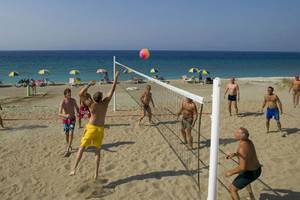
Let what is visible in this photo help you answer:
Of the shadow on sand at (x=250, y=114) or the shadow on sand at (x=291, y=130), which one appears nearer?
the shadow on sand at (x=291, y=130)

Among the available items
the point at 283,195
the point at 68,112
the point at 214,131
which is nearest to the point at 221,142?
the point at 283,195

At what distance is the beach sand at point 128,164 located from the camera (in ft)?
18.5

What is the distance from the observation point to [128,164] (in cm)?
700

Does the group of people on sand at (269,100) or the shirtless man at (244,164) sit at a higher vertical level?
the group of people on sand at (269,100)

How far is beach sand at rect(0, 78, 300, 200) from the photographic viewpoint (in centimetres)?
565

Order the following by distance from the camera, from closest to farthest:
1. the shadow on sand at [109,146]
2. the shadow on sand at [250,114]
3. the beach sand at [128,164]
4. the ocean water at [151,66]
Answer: the beach sand at [128,164]
the shadow on sand at [109,146]
the shadow on sand at [250,114]
the ocean water at [151,66]

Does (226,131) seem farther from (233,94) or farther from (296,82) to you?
(296,82)

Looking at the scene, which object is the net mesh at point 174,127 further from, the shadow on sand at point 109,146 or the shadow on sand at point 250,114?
the shadow on sand at point 250,114

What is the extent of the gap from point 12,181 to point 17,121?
5778 millimetres

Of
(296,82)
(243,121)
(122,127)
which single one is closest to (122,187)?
(122,127)

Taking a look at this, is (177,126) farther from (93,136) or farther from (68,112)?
(93,136)

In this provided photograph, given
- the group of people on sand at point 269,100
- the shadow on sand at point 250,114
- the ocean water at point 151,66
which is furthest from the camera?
the ocean water at point 151,66

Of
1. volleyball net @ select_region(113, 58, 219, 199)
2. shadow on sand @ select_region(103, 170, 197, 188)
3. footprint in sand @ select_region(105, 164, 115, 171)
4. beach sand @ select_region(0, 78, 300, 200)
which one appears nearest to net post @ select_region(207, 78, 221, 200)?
volleyball net @ select_region(113, 58, 219, 199)

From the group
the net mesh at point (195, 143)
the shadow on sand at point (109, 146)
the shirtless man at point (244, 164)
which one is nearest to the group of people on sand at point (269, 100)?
the net mesh at point (195, 143)
